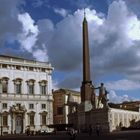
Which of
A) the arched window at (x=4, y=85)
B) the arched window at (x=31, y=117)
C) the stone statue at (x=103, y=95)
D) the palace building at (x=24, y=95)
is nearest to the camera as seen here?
the stone statue at (x=103, y=95)

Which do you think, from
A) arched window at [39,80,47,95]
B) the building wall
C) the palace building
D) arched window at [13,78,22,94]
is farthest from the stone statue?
arched window at [39,80,47,95]

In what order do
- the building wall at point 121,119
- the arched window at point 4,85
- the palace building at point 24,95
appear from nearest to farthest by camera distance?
the building wall at point 121,119
the palace building at point 24,95
the arched window at point 4,85

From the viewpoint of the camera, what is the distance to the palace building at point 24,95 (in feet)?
228

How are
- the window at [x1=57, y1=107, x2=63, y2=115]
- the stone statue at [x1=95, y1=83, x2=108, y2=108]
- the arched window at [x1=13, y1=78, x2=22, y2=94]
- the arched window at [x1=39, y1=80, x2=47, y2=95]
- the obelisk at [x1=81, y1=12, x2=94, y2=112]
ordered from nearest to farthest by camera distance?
the stone statue at [x1=95, y1=83, x2=108, y2=108], the obelisk at [x1=81, y1=12, x2=94, y2=112], the arched window at [x1=13, y1=78, x2=22, y2=94], the arched window at [x1=39, y1=80, x2=47, y2=95], the window at [x1=57, y1=107, x2=63, y2=115]

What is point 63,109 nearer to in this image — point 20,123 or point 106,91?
point 20,123

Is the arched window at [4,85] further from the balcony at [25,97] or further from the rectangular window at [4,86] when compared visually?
the balcony at [25,97]

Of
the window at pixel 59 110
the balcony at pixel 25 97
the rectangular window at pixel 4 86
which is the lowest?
the window at pixel 59 110

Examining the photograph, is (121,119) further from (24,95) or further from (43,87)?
(43,87)

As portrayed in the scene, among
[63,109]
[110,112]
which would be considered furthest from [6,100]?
[110,112]

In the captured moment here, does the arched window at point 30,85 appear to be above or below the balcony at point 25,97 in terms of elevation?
above

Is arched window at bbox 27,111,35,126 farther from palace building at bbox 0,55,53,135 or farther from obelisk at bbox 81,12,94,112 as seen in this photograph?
obelisk at bbox 81,12,94,112

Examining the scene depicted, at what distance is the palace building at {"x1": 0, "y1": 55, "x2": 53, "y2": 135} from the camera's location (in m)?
69.4

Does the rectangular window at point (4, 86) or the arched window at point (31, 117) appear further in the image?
the arched window at point (31, 117)

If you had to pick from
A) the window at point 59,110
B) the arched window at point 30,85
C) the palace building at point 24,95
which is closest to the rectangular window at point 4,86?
the palace building at point 24,95
